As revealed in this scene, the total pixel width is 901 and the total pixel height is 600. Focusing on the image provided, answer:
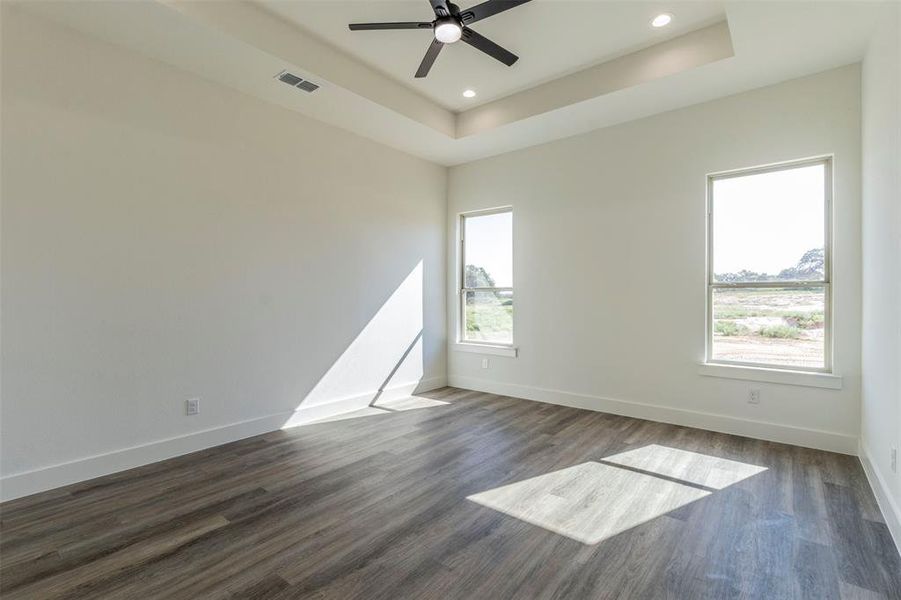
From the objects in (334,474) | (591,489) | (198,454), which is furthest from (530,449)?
(198,454)

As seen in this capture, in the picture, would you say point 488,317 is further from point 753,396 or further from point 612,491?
point 612,491

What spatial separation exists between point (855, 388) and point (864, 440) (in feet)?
1.30

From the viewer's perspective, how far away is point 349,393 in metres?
4.59

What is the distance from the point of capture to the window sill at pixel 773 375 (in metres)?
3.33

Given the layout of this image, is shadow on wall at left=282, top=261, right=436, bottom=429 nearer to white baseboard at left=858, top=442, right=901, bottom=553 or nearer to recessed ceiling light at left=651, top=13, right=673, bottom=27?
recessed ceiling light at left=651, top=13, right=673, bottom=27

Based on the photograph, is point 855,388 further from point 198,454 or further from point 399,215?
point 198,454

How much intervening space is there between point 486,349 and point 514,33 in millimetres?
3429

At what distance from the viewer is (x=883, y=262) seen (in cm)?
249

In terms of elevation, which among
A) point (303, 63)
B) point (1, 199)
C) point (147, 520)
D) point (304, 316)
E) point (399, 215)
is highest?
point (303, 63)

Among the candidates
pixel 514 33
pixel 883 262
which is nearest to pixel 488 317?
pixel 514 33

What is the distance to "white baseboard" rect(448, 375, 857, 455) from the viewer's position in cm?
333

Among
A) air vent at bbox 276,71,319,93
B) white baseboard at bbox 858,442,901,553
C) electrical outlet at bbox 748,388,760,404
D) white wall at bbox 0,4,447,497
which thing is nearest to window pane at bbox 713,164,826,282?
electrical outlet at bbox 748,388,760,404

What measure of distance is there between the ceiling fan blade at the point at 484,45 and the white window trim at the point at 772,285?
2.17m

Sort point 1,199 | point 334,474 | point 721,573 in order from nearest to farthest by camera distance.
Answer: point 721,573 → point 1,199 → point 334,474
